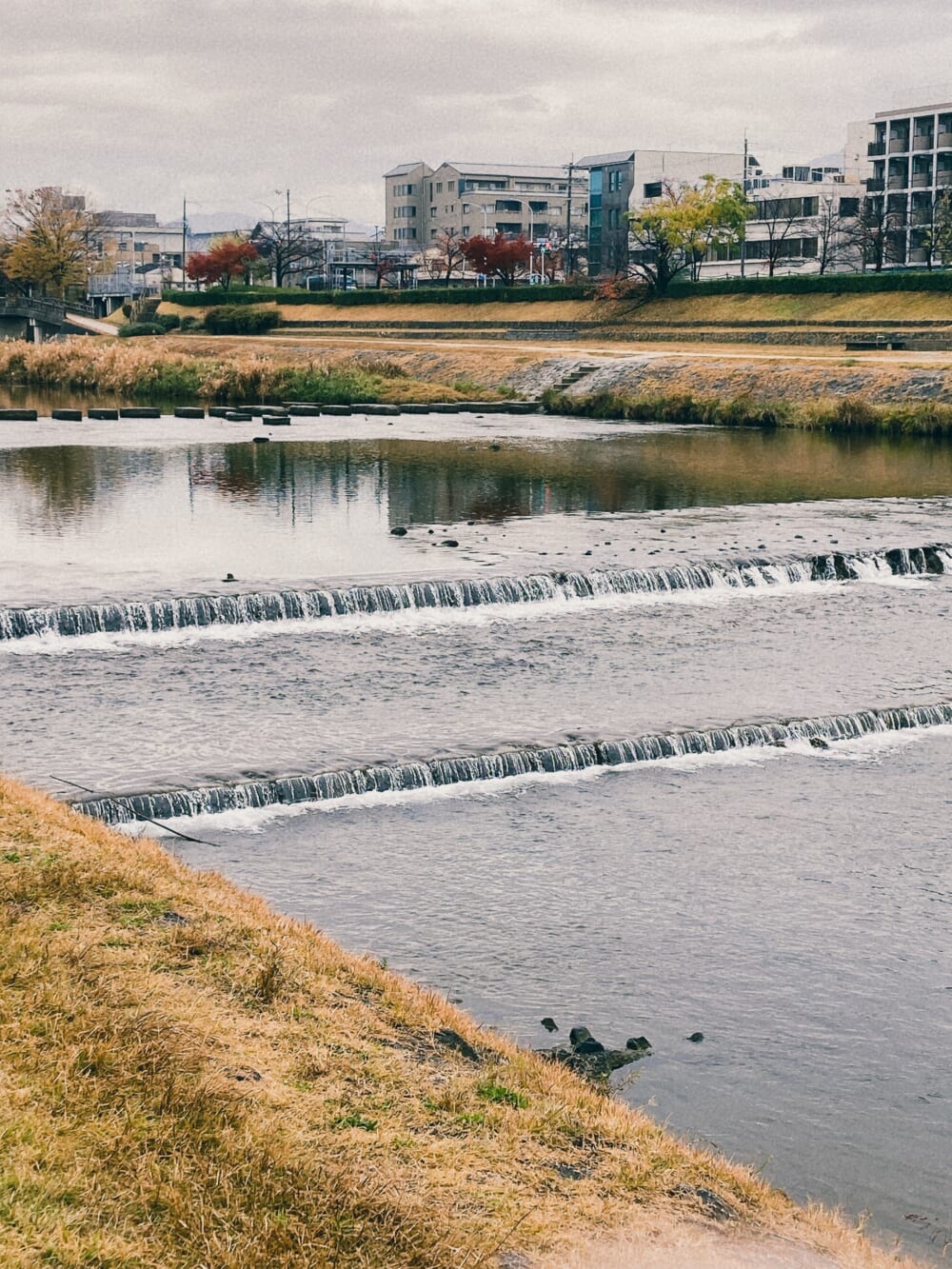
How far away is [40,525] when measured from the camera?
33.3 m

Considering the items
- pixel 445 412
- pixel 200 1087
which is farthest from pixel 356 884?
pixel 445 412

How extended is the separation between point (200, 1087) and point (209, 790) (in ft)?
29.2

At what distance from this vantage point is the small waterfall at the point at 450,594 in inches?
979

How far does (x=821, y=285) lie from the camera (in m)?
82.7

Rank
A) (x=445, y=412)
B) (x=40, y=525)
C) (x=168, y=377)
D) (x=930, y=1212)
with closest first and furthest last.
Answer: (x=930, y=1212)
(x=40, y=525)
(x=445, y=412)
(x=168, y=377)

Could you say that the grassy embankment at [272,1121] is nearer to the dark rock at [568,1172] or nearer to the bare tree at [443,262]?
the dark rock at [568,1172]

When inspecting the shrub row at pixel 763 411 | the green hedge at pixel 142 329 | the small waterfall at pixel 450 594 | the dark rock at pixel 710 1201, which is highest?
the green hedge at pixel 142 329

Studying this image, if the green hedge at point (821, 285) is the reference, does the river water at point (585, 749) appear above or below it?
below

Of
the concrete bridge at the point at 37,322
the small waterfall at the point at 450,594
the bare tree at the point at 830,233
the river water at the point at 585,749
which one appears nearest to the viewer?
the river water at the point at 585,749

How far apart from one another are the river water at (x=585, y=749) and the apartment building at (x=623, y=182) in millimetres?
102312

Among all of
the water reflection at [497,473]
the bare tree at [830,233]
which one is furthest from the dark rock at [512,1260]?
the bare tree at [830,233]

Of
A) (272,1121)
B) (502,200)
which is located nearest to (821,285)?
(272,1121)

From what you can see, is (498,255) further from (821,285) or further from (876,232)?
(821,285)

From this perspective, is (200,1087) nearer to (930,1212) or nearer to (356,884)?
(930,1212)
